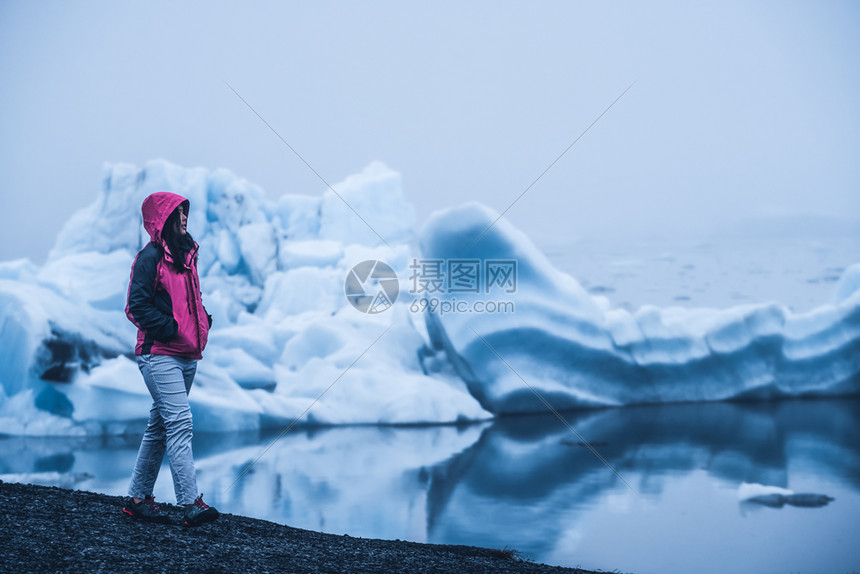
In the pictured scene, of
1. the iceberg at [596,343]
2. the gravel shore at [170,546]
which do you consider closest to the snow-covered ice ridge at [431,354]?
the iceberg at [596,343]

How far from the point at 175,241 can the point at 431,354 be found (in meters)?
4.13

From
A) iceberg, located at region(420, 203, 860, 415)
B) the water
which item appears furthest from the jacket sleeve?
iceberg, located at region(420, 203, 860, 415)

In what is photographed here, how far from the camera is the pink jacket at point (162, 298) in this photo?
5.18 feet

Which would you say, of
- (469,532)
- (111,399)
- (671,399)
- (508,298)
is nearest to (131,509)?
(469,532)

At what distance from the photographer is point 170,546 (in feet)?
4.95

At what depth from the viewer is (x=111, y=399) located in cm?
459

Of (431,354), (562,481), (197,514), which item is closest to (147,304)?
(197,514)

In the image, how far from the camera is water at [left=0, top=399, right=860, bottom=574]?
2.74 m

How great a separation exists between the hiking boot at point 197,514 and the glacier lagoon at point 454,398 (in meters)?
1.21

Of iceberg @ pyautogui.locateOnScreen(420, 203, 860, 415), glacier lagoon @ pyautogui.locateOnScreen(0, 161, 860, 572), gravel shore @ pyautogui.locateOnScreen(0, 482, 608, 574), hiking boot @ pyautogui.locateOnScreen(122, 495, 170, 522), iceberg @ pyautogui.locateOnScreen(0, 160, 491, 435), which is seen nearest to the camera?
gravel shore @ pyautogui.locateOnScreen(0, 482, 608, 574)

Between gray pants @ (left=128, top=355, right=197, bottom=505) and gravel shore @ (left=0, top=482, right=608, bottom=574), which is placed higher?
gray pants @ (left=128, top=355, right=197, bottom=505)

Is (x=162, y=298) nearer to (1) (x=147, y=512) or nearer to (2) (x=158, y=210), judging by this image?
(2) (x=158, y=210)

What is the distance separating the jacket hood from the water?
155 cm

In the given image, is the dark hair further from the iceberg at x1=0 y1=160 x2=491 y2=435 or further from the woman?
the iceberg at x1=0 y1=160 x2=491 y2=435
